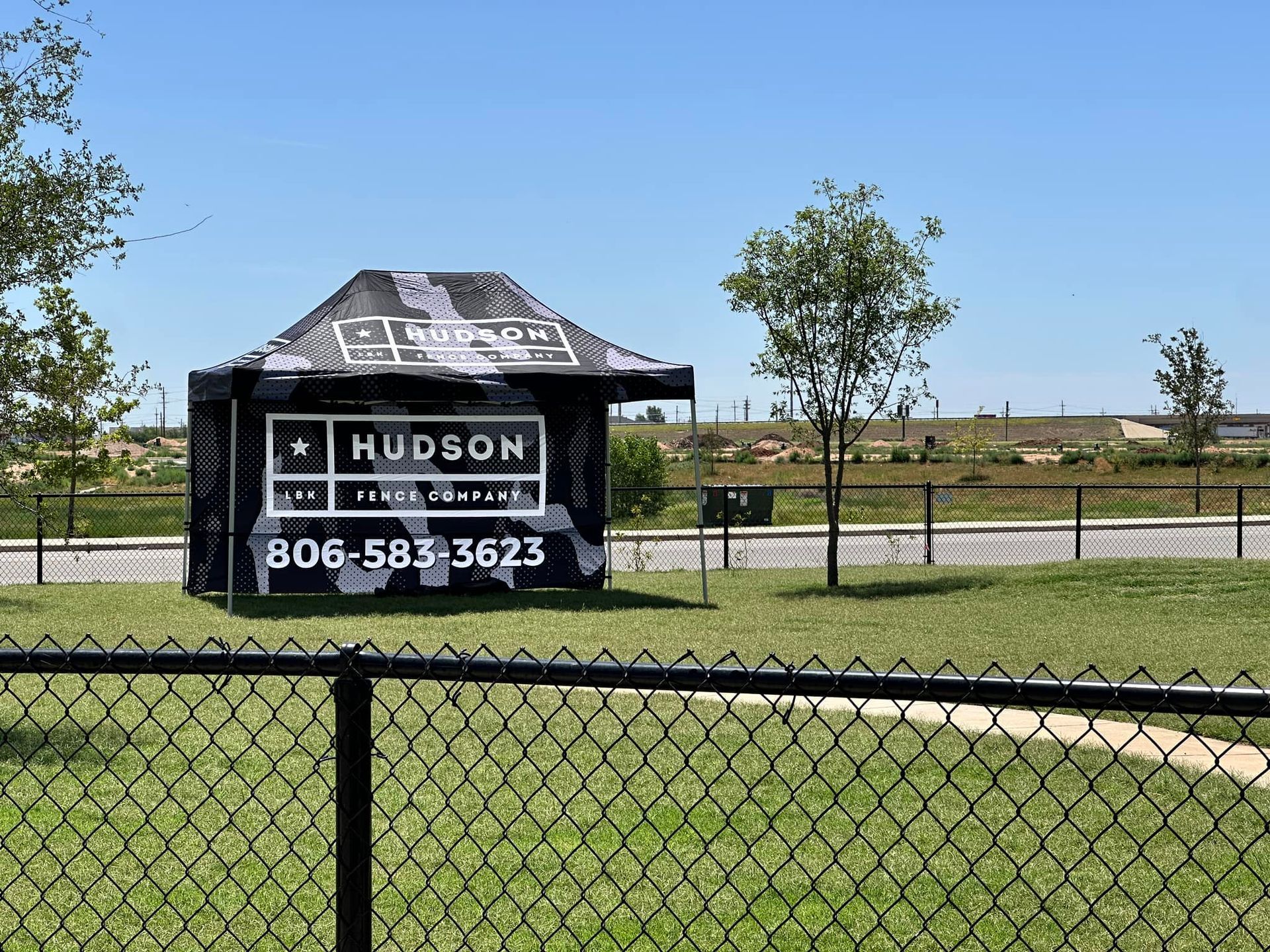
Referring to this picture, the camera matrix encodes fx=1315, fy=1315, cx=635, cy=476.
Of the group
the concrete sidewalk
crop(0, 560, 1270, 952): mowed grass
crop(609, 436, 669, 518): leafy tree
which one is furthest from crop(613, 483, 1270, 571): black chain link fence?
the concrete sidewalk

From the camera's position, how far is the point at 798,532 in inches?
1073

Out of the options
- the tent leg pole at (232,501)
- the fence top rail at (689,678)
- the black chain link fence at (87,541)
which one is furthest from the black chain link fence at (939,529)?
the fence top rail at (689,678)

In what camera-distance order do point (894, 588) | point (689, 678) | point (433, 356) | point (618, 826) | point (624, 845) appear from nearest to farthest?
point (689, 678) → point (624, 845) → point (618, 826) → point (433, 356) → point (894, 588)

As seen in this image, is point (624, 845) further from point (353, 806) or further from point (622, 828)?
point (622, 828)

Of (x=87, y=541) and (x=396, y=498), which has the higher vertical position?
(x=396, y=498)

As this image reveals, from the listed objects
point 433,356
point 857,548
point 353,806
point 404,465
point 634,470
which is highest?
point 433,356

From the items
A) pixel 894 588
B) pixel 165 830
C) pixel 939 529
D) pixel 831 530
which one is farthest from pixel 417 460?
pixel 939 529

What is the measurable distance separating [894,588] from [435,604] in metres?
5.68

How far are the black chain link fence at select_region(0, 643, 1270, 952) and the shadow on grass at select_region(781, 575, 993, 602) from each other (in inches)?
308

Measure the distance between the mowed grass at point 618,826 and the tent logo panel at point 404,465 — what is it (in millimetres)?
4808

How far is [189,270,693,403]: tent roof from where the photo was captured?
14.2m

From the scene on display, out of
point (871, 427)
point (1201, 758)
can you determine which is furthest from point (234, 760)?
point (871, 427)

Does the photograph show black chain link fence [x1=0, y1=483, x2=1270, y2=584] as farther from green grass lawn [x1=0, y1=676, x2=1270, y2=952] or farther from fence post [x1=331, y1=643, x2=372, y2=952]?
fence post [x1=331, y1=643, x2=372, y2=952]

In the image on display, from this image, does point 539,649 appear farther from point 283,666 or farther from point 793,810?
point 283,666
